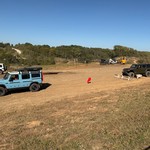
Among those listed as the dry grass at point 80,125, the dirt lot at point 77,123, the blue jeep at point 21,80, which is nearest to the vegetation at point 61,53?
the blue jeep at point 21,80

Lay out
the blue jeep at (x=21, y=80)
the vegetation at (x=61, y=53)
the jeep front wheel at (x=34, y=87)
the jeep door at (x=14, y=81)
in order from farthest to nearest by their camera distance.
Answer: the vegetation at (x=61, y=53)
the jeep front wheel at (x=34, y=87)
the jeep door at (x=14, y=81)
the blue jeep at (x=21, y=80)

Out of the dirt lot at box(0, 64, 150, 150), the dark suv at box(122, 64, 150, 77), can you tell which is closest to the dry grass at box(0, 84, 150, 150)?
the dirt lot at box(0, 64, 150, 150)

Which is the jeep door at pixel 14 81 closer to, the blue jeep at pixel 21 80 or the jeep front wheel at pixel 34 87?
the blue jeep at pixel 21 80

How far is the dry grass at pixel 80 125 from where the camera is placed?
26.0 feet

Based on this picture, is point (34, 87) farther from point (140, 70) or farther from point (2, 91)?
point (140, 70)

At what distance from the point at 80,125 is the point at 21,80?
10.0m

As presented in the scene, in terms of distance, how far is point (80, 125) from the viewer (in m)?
9.68

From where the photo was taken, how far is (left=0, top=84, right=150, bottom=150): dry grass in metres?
7.91

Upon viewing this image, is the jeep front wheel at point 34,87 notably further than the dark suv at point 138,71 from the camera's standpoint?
No

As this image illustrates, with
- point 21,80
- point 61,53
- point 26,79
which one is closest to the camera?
point 21,80

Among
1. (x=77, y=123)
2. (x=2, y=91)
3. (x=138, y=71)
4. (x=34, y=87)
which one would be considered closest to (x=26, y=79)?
(x=34, y=87)

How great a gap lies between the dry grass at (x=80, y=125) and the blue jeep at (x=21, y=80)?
5.23 metres

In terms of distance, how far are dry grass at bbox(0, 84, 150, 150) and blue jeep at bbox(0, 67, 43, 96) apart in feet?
17.2

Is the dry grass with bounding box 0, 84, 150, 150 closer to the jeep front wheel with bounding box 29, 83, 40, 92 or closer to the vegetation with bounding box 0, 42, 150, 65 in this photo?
the jeep front wheel with bounding box 29, 83, 40, 92
